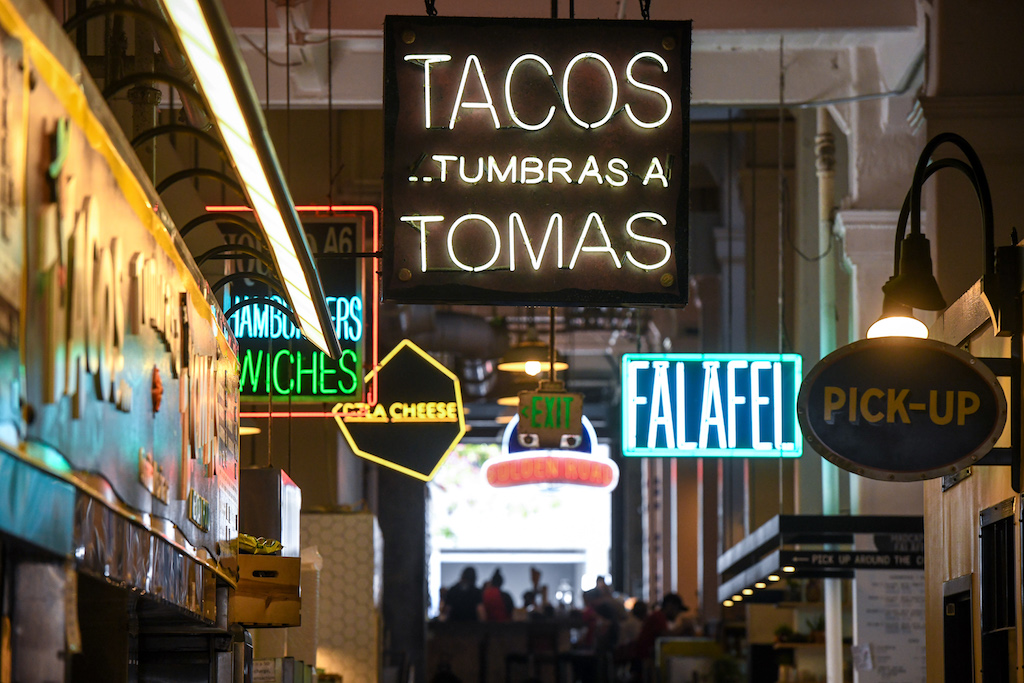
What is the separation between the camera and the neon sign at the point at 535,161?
4.80m

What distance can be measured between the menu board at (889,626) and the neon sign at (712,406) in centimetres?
161

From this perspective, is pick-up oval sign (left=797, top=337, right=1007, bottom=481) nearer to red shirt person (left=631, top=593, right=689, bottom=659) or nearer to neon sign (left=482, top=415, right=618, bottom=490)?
neon sign (left=482, top=415, right=618, bottom=490)

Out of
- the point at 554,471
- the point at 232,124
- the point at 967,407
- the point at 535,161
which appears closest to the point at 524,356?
the point at 554,471

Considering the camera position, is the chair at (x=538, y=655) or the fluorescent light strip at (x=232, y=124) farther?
the chair at (x=538, y=655)

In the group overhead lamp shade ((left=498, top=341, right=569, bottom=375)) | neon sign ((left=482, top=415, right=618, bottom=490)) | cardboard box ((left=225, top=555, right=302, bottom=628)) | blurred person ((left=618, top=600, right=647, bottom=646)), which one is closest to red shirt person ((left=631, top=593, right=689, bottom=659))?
blurred person ((left=618, top=600, right=647, bottom=646))

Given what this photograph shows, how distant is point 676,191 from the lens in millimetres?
4883

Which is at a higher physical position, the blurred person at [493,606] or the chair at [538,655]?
the blurred person at [493,606]

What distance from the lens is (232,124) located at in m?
2.75

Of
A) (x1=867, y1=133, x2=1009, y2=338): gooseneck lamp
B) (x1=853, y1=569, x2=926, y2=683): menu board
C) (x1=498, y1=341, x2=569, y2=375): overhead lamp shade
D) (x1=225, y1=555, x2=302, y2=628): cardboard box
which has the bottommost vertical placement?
(x1=853, y1=569, x2=926, y2=683): menu board

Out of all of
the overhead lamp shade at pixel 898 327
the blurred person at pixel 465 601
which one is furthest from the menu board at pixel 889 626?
the blurred person at pixel 465 601

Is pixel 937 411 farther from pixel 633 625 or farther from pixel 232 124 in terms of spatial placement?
pixel 633 625

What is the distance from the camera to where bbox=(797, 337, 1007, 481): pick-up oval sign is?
15.0ft

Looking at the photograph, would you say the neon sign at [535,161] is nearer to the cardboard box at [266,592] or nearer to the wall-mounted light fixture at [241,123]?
the wall-mounted light fixture at [241,123]

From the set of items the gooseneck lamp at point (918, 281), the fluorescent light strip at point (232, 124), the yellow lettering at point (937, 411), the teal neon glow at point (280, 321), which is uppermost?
the teal neon glow at point (280, 321)
